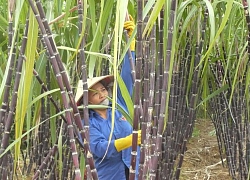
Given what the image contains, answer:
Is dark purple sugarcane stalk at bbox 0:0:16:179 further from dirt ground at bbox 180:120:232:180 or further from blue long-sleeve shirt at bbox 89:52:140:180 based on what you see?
dirt ground at bbox 180:120:232:180

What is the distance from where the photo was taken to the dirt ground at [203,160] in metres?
2.37

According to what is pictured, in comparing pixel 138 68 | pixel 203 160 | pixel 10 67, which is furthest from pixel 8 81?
pixel 203 160

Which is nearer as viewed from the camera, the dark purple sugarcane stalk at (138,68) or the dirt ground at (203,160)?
the dark purple sugarcane stalk at (138,68)

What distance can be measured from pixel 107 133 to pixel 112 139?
3 centimetres

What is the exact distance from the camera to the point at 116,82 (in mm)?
577

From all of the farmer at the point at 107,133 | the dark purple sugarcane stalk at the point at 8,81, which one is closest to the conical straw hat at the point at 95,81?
the farmer at the point at 107,133

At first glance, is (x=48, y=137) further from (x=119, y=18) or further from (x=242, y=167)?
(x=119, y=18)

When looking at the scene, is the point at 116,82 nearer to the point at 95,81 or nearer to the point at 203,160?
the point at 95,81

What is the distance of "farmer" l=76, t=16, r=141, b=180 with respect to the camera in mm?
1151

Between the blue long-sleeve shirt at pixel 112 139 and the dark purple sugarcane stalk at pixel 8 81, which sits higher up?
the dark purple sugarcane stalk at pixel 8 81

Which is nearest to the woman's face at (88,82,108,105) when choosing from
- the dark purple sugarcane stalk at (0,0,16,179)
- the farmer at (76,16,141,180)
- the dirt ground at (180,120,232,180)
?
the farmer at (76,16,141,180)

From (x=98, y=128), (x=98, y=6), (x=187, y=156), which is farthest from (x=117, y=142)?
(x=187, y=156)

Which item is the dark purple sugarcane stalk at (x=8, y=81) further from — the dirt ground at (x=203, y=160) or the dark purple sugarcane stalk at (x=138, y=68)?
the dirt ground at (x=203, y=160)

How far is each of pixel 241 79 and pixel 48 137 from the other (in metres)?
0.70
